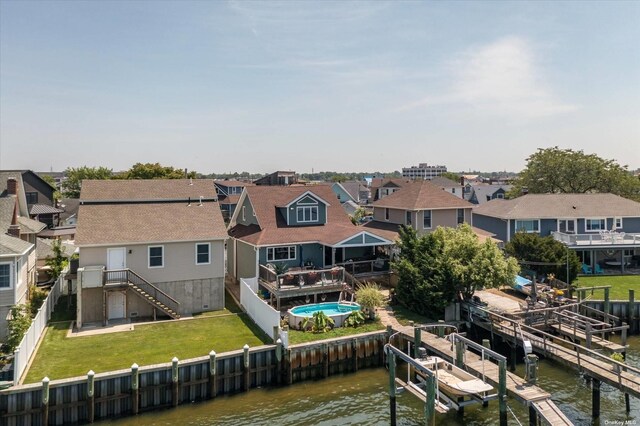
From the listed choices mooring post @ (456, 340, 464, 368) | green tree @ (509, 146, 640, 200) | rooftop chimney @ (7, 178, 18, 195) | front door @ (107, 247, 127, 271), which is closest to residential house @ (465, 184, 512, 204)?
green tree @ (509, 146, 640, 200)

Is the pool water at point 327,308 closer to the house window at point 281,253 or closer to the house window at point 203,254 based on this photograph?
the house window at point 281,253

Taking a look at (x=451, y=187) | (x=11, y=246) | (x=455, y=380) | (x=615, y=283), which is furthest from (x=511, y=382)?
(x=451, y=187)

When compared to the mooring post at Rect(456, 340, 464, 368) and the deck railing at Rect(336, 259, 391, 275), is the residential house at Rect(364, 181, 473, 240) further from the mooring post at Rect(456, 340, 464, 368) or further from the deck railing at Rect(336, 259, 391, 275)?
the mooring post at Rect(456, 340, 464, 368)

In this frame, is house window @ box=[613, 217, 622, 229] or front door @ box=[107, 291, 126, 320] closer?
front door @ box=[107, 291, 126, 320]

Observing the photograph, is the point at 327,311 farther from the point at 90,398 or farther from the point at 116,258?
the point at 90,398

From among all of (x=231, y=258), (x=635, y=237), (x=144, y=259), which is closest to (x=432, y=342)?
(x=144, y=259)

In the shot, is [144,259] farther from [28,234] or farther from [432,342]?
[432,342]

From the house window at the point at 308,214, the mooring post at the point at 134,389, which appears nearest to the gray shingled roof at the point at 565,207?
the house window at the point at 308,214
